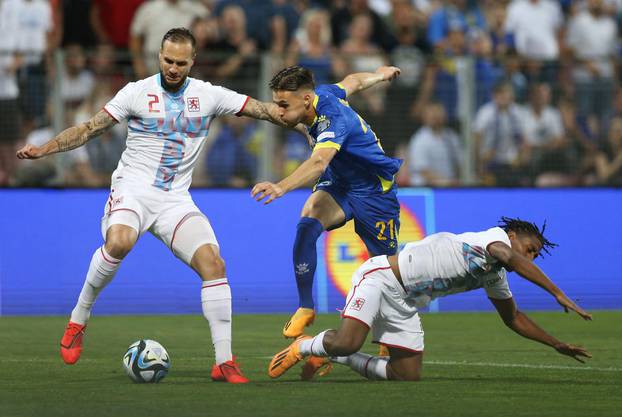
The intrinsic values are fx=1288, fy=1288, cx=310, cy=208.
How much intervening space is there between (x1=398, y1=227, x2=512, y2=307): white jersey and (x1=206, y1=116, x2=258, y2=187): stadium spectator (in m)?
6.91

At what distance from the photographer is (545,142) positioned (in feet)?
54.9

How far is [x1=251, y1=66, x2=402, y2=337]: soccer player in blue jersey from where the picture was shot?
9.77m

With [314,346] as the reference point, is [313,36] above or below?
above

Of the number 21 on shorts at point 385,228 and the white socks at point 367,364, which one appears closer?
the white socks at point 367,364

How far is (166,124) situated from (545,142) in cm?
829

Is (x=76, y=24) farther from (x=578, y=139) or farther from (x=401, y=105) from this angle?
(x=578, y=139)

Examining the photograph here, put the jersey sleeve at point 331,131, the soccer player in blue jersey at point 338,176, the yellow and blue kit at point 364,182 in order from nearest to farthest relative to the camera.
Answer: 1. the jersey sleeve at point 331,131
2. the soccer player in blue jersey at point 338,176
3. the yellow and blue kit at point 364,182

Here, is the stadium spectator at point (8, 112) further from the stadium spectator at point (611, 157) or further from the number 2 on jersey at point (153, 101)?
the stadium spectator at point (611, 157)

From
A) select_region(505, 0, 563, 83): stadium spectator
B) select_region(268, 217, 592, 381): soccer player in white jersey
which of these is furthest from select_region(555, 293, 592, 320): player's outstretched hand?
select_region(505, 0, 563, 83): stadium spectator

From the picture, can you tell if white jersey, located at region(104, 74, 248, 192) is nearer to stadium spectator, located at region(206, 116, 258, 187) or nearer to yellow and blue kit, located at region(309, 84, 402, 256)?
yellow and blue kit, located at region(309, 84, 402, 256)

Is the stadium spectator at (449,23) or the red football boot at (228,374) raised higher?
the stadium spectator at (449,23)

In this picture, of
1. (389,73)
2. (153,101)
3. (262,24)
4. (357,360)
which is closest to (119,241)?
(153,101)

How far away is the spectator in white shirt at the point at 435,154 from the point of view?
16375mm

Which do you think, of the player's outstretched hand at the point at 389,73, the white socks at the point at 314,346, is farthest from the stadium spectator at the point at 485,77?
the white socks at the point at 314,346
